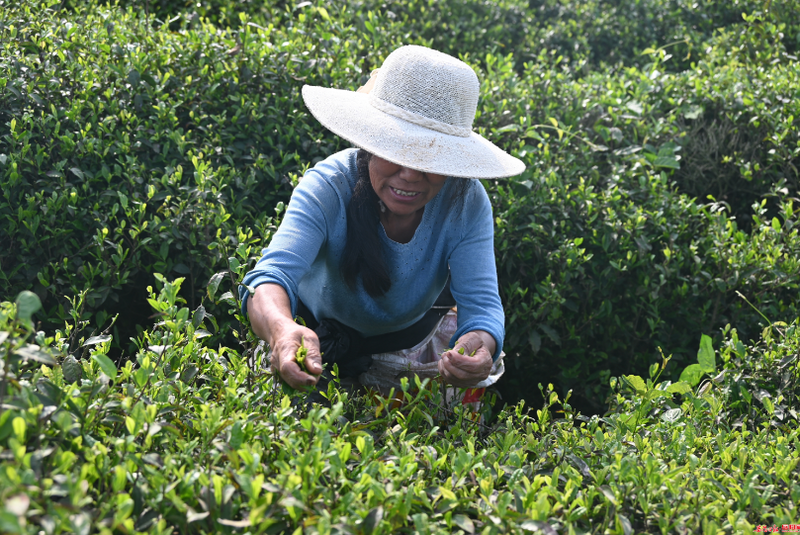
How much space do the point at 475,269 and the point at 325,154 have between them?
59.2 inches

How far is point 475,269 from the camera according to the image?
277 cm

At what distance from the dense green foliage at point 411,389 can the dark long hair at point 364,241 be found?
0.36 m

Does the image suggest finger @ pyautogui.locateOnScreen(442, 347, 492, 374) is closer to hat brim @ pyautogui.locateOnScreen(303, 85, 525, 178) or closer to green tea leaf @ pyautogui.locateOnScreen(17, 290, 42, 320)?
hat brim @ pyautogui.locateOnScreen(303, 85, 525, 178)

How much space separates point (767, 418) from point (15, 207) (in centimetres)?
327

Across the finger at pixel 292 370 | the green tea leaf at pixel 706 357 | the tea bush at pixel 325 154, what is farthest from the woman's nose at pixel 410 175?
→ the green tea leaf at pixel 706 357

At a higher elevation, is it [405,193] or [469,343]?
[405,193]

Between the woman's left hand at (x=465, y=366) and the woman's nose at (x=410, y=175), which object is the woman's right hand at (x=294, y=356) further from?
the woman's nose at (x=410, y=175)

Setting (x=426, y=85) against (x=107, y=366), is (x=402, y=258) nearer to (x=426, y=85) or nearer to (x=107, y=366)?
(x=426, y=85)

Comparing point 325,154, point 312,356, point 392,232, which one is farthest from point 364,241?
point 325,154

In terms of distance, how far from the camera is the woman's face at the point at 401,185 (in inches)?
98.9

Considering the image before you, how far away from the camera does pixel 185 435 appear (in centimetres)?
180

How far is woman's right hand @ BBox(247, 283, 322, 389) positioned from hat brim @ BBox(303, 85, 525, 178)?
1.86 ft

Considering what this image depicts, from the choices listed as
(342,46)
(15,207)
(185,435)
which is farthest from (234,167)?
(185,435)

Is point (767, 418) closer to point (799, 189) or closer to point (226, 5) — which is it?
point (799, 189)
